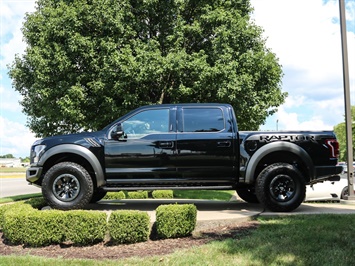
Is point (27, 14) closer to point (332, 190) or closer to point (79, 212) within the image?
point (79, 212)

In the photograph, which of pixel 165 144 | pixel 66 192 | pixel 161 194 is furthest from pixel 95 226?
pixel 161 194

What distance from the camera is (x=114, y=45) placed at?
488 inches

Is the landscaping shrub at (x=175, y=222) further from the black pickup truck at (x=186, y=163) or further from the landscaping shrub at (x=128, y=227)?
the black pickup truck at (x=186, y=163)

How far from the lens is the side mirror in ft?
21.1

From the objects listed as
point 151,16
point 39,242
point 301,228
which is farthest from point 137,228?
point 151,16

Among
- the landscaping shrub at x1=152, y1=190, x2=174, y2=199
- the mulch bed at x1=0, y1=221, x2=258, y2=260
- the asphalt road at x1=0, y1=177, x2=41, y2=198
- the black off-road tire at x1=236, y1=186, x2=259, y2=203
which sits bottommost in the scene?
the asphalt road at x1=0, y1=177, x2=41, y2=198

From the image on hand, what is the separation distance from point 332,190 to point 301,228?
725 centimetres

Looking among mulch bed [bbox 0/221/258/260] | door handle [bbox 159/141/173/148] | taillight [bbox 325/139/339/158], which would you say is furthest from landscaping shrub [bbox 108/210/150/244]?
taillight [bbox 325/139/339/158]

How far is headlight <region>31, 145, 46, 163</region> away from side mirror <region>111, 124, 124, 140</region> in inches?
52.3

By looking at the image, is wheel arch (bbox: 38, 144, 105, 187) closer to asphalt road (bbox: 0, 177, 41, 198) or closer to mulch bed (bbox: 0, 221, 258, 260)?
mulch bed (bbox: 0, 221, 258, 260)

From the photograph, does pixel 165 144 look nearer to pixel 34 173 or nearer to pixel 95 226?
pixel 95 226

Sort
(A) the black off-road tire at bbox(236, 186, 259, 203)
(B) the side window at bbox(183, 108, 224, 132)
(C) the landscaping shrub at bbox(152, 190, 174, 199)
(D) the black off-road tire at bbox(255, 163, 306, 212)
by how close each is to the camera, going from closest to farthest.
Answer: (D) the black off-road tire at bbox(255, 163, 306, 212)
(B) the side window at bbox(183, 108, 224, 132)
(A) the black off-road tire at bbox(236, 186, 259, 203)
(C) the landscaping shrub at bbox(152, 190, 174, 199)

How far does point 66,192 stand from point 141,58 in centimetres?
682

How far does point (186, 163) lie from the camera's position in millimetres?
6438
